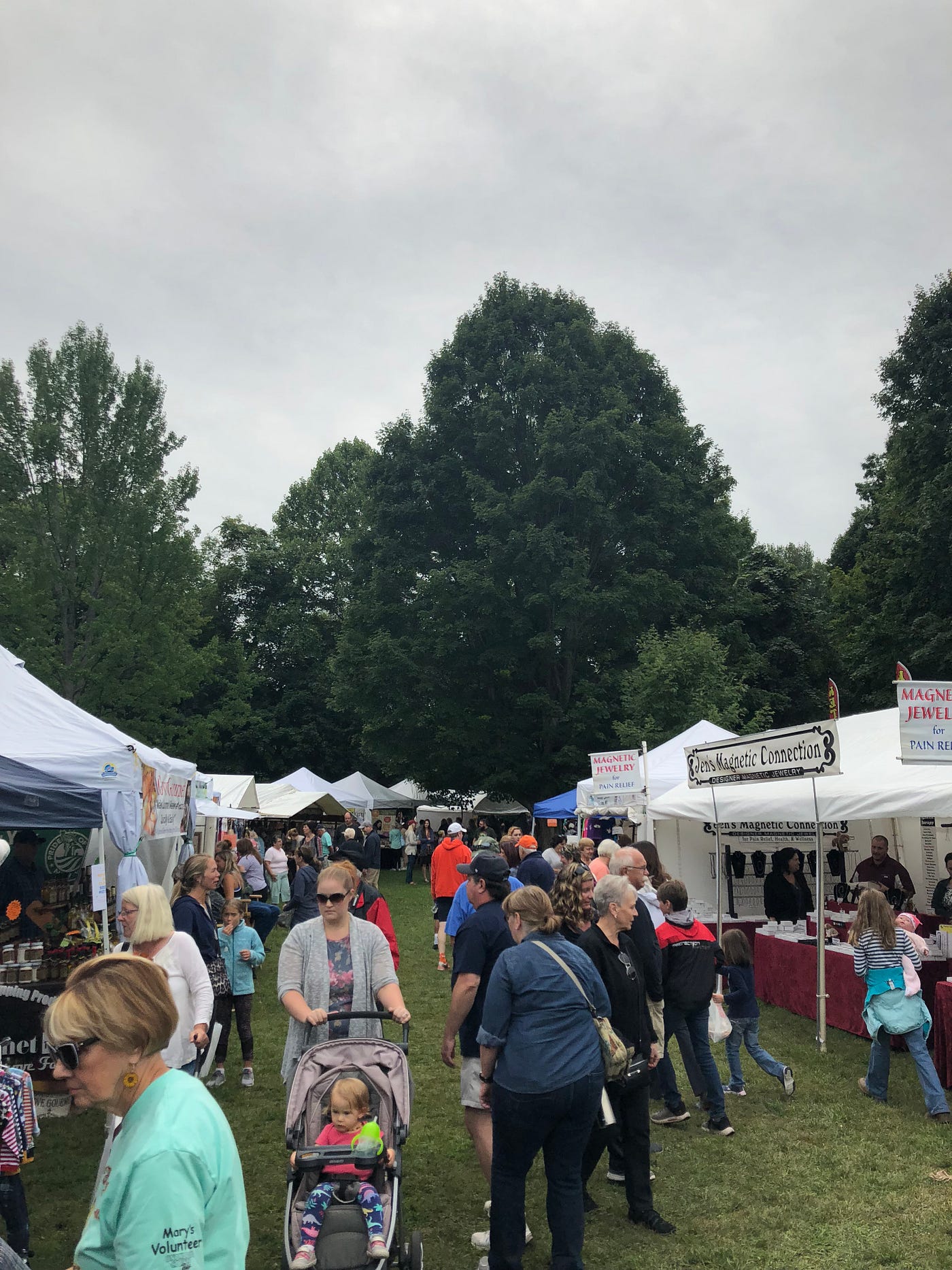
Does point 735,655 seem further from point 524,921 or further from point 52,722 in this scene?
point 524,921

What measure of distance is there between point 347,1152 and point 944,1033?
572 cm

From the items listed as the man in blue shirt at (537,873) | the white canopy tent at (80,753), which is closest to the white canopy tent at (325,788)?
the white canopy tent at (80,753)

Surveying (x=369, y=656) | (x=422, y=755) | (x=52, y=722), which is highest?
(x=369, y=656)

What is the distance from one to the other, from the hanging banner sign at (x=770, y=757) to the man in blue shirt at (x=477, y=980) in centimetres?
475

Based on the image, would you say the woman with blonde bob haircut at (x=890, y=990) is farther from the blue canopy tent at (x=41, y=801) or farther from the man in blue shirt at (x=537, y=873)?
the blue canopy tent at (x=41, y=801)

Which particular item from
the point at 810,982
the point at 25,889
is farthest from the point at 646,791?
the point at 25,889

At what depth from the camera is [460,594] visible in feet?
90.9

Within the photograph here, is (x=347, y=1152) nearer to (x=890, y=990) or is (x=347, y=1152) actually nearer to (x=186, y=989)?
(x=186, y=989)

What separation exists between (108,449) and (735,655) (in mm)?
20348

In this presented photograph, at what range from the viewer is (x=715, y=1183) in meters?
5.71

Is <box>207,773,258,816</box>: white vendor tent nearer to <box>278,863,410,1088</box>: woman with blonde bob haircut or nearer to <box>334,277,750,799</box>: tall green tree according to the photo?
<box>334,277,750,799</box>: tall green tree

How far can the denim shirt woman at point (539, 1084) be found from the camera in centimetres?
377

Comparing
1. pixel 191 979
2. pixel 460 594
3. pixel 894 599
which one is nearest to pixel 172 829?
pixel 191 979

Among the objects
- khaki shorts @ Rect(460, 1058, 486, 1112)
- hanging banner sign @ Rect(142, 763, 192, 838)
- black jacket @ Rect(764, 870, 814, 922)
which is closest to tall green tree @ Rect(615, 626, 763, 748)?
black jacket @ Rect(764, 870, 814, 922)
